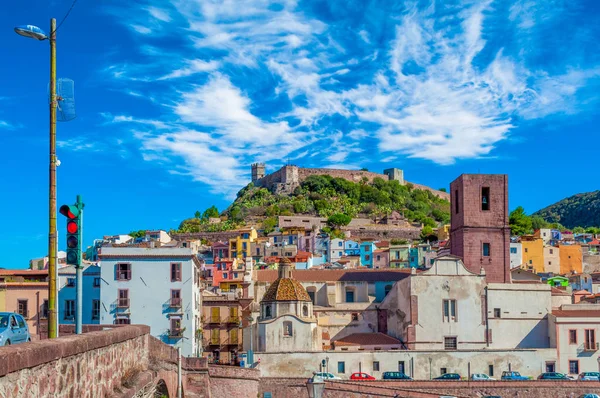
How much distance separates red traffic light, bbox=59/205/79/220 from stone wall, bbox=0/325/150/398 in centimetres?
192

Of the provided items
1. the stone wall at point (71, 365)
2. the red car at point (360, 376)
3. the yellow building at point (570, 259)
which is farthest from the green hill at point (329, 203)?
the stone wall at point (71, 365)

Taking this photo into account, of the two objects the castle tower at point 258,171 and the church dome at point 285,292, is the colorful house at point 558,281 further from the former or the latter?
the castle tower at point 258,171

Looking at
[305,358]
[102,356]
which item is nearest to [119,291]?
[305,358]

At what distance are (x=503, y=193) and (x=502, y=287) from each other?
7.96 m

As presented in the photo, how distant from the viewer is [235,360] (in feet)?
186

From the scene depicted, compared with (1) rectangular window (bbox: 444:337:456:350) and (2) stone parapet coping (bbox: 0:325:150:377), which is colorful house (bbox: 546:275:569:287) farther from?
(2) stone parapet coping (bbox: 0:325:150:377)

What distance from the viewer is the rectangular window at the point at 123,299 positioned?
156 feet

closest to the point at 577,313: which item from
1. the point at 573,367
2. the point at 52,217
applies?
the point at 573,367

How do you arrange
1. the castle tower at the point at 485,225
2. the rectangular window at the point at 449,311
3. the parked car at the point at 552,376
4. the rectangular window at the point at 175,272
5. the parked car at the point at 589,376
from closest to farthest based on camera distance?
the rectangular window at the point at 175,272
the parked car at the point at 552,376
the parked car at the point at 589,376
the rectangular window at the point at 449,311
the castle tower at the point at 485,225

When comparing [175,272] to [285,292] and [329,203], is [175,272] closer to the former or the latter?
[285,292]

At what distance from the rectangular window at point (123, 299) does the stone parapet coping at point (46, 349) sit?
3674 cm

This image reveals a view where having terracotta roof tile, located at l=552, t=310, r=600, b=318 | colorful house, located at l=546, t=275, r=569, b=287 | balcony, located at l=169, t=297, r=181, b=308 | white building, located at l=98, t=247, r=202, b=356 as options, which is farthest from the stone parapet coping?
colorful house, located at l=546, t=275, r=569, b=287

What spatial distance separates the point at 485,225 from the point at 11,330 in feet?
160

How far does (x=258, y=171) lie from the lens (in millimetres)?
172000
